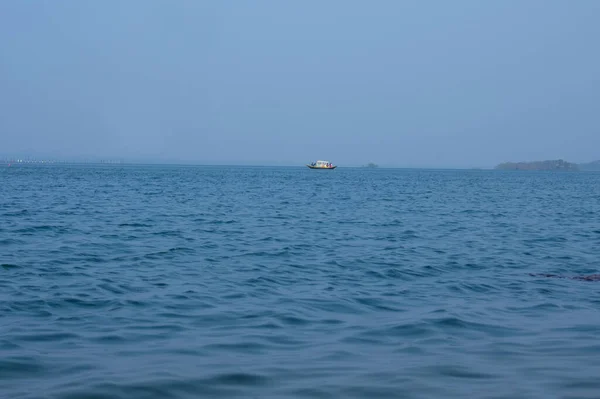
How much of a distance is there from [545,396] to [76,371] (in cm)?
559

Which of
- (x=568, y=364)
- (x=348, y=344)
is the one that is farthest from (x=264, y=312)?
(x=568, y=364)

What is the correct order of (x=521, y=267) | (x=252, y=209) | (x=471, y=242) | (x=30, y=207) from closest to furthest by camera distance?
(x=521, y=267) → (x=471, y=242) → (x=30, y=207) → (x=252, y=209)

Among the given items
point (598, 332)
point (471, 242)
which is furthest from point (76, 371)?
point (471, 242)

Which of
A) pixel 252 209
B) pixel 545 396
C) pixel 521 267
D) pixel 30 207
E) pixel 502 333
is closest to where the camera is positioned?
pixel 545 396

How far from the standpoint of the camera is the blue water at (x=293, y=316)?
842 centimetres

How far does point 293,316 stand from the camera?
1166cm

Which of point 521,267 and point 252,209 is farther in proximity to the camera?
point 252,209

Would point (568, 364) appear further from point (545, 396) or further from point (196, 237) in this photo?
point (196, 237)

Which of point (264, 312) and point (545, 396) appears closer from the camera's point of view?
point (545, 396)

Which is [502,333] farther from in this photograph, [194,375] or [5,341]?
[5,341]

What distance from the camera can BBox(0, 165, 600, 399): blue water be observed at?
27.6 feet

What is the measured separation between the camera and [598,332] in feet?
35.3

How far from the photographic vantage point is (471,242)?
23.0 meters

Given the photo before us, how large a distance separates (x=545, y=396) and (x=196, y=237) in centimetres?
1663
